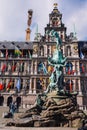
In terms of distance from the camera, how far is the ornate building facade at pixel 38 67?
155 ft

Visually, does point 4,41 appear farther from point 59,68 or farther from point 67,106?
point 67,106

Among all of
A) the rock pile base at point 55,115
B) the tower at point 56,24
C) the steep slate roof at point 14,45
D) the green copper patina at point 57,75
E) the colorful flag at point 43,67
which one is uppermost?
the tower at point 56,24

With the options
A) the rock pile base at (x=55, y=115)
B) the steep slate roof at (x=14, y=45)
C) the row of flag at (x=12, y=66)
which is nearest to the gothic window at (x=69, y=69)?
the row of flag at (x=12, y=66)

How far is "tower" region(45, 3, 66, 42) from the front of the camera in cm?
5134

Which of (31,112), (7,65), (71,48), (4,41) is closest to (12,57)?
(7,65)

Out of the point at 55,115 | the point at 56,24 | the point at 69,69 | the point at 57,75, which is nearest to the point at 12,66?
the point at 69,69

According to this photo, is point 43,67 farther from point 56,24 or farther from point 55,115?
point 55,115

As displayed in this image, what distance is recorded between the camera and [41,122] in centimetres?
1869

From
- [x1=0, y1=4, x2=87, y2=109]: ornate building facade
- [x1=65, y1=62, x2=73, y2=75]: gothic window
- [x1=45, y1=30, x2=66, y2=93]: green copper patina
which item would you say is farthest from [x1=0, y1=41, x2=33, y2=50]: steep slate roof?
[x1=45, y1=30, x2=66, y2=93]: green copper patina

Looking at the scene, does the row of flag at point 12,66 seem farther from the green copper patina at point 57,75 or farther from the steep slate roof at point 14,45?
the green copper patina at point 57,75

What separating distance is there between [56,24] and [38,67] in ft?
38.5

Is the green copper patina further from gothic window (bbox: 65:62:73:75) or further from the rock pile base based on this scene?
gothic window (bbox: 65:62:73:75)

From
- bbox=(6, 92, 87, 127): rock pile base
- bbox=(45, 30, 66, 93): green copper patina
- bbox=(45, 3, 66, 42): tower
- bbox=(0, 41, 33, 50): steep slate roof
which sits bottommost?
bbox=(6, 92, 87, 127): rock pile base

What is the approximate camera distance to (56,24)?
52.5m
